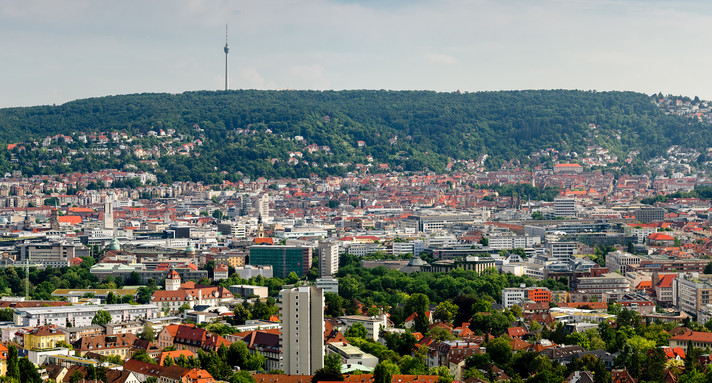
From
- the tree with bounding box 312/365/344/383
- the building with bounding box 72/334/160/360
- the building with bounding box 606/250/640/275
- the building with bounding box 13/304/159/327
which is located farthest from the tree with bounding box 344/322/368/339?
the building with bounding box 606/250/640/275

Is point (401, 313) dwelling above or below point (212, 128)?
below

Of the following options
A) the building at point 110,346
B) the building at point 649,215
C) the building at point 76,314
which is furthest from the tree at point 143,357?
the building at point 649,215

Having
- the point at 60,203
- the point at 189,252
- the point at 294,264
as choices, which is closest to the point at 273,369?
the point at 294,264

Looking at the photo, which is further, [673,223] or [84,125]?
[84,125]

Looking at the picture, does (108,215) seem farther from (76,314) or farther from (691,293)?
(691,293)

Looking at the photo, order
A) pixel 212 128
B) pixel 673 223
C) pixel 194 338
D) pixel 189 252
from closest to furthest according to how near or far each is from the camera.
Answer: pixel 194 338, pixel 189 252, pixel 673 223, pixel 212 128

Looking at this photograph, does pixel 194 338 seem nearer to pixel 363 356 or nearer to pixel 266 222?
pixel 363 356
